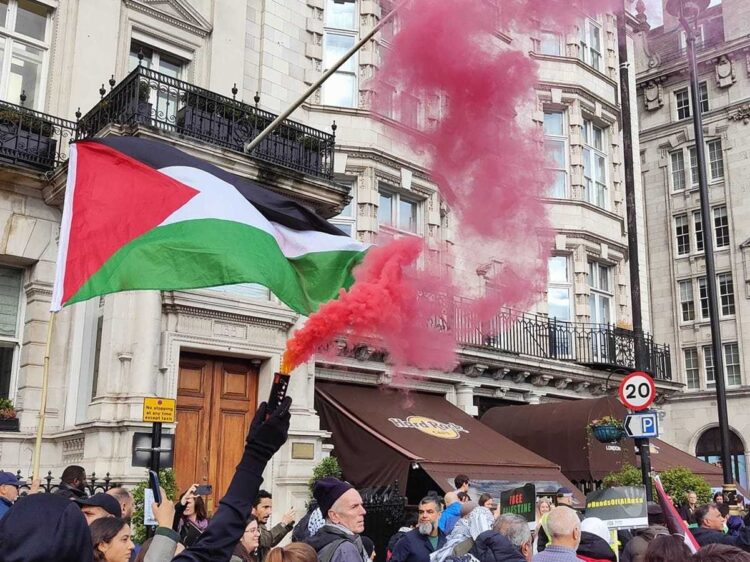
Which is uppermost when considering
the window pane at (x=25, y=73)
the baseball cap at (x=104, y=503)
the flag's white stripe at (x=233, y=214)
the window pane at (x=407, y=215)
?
the window pane at (x=25, y=73)

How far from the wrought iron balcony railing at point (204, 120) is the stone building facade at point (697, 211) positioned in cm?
2531

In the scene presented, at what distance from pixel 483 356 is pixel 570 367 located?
346 centimetres

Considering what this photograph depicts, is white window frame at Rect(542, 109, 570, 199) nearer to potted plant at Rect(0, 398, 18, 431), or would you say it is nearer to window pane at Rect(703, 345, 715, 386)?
potted plant at Rect(0, 398, 18, 431)

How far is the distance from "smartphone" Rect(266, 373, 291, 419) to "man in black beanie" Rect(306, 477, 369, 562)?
5.17 ft

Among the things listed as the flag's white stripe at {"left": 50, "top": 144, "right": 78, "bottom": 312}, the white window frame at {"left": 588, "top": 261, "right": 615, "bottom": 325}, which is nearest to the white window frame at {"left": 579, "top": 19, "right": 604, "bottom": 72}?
the white window frame at {"left": 588, "top": 261, "right": 615, "bottom": 325}

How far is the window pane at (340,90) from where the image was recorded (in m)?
17.3

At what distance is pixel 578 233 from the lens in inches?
866

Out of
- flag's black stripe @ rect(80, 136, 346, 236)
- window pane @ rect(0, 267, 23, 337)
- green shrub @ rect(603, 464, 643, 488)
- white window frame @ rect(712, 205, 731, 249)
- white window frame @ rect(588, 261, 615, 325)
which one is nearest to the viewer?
flag's black stripe @ rect(80, 136, 346, 236)

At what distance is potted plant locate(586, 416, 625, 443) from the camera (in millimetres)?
15320

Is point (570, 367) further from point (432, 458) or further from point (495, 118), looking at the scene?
point (495, 118)

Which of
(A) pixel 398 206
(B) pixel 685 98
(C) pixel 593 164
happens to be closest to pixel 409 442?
(A) pixel 398 206

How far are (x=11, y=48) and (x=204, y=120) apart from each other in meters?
3.36

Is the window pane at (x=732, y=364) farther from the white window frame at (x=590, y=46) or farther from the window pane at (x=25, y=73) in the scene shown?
the window pane at (x=25, y=73)

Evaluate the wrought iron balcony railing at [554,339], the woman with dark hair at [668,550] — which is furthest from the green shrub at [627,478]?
the woman with dark hair at [668,550]
